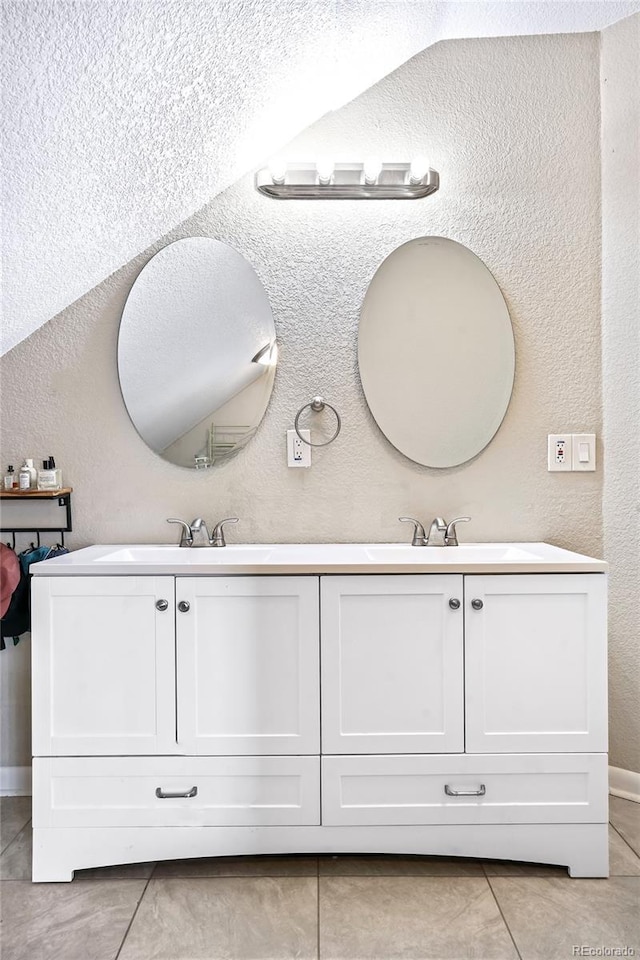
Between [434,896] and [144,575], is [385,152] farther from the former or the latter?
[434,896]

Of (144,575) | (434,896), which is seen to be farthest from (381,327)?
(434,896)

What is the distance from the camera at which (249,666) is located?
5.77 feet

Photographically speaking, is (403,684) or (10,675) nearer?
(403,684)

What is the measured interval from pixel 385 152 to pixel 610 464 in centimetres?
126

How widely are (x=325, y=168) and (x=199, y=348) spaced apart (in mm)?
686

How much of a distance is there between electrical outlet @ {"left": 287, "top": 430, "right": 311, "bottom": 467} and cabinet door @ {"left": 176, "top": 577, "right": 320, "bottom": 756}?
563 mm

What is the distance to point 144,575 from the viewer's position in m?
1.76

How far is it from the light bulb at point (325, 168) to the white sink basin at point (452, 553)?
3.84ft

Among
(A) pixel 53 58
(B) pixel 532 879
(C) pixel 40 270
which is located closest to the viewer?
(A) pixel 53 58

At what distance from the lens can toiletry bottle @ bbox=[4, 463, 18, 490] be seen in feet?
7.20

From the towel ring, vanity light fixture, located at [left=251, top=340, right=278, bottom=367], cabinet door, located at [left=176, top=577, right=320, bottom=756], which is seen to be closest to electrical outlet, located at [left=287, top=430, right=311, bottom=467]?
the towel ring

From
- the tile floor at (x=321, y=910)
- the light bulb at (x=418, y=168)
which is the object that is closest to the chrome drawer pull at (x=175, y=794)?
the tile floor at (x=321, y=910)

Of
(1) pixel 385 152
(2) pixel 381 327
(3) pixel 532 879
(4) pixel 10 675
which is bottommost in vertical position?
(3) pixel 532 879

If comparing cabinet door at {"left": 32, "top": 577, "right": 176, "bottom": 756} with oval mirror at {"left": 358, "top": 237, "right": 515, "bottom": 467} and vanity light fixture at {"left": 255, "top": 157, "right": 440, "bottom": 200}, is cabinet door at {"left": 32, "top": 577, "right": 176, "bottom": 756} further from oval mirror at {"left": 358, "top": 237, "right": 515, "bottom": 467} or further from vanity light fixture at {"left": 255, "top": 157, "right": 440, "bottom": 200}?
vanity light fixture at {"left": 255, "top": 157, "right": 440, "bottom": 200}
